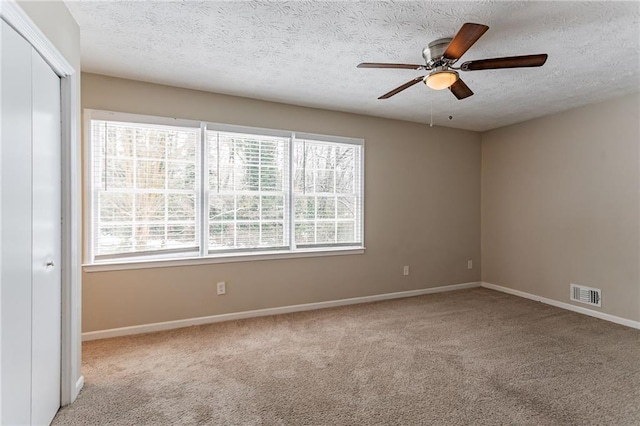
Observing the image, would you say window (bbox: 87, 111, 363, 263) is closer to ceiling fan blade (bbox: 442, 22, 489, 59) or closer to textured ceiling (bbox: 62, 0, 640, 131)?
textured ceiling (bbox: 62, 0, 640, 131)

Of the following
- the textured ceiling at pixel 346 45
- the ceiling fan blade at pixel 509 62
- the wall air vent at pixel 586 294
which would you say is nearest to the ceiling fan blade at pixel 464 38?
the ceiling fan blade at pixel 509 62

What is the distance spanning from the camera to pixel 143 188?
125 inches

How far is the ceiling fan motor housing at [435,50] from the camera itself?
2216 mm

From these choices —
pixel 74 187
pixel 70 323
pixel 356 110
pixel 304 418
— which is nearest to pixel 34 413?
pixel 70 323

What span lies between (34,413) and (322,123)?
3556 mm

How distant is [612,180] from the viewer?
356 centimetres

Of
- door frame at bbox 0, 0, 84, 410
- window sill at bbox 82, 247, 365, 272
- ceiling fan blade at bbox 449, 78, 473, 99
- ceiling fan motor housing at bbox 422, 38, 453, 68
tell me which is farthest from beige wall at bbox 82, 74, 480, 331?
ceiling fan motor housing at bbox 422, 38, 453, 68

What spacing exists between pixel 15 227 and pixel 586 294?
204 inches

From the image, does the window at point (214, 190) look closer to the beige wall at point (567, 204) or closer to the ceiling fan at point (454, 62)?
the ceiling fan at point (454, 62)

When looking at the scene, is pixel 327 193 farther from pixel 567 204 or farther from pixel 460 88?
pixel 567 204

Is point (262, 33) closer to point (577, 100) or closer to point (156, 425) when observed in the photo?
point (156, 425)

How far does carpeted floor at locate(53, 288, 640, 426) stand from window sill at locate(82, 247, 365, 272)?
67cm

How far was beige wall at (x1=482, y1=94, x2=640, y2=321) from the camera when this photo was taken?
11.3 ft

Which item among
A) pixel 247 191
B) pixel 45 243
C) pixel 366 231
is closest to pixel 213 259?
pixel 247 191
